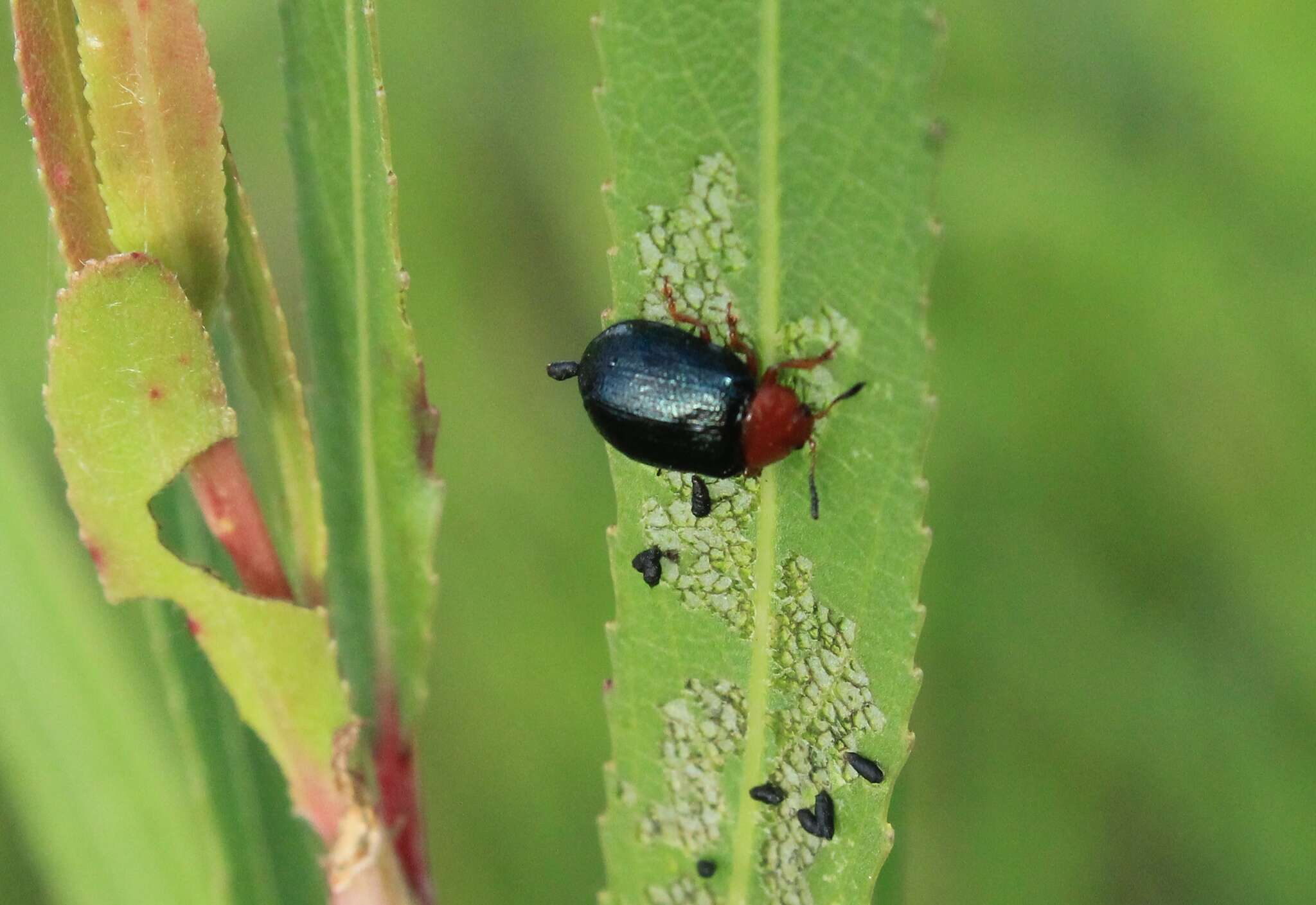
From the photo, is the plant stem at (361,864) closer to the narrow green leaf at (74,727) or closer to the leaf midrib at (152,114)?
the leaf midrib at (152,114)

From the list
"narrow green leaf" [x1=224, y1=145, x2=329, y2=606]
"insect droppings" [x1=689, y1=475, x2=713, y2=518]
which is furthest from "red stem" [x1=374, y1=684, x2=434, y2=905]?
"insect droppings" [x1=689, y1=475, x2=713, y2=518]

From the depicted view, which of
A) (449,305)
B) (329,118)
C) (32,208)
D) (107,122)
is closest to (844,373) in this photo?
(329,118)

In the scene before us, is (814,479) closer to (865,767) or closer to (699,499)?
(699,499)

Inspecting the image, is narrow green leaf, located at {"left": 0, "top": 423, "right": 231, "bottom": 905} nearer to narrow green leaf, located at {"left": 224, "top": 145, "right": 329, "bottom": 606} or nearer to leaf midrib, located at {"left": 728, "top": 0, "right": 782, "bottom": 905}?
narrow green leaf, located at {"left": 224, "top": 145, "right": 329, "bottom": 606}

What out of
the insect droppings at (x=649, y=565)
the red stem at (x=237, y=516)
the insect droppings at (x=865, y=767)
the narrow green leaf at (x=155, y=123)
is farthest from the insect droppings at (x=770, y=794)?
the narrow green leaf at (x=155, y=123)

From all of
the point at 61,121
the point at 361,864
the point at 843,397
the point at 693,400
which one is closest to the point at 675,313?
the point at 843,397
